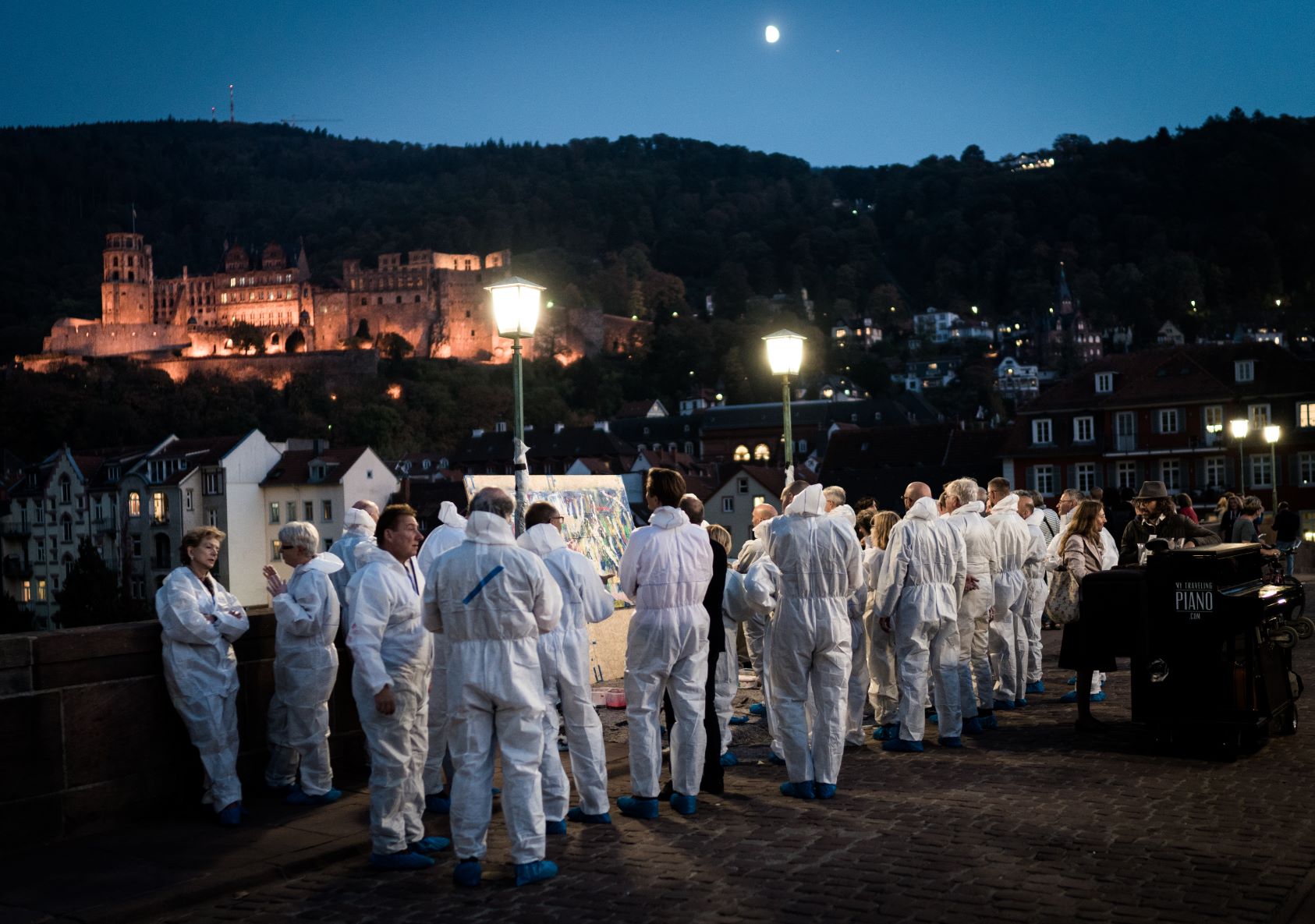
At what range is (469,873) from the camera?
6.43 m

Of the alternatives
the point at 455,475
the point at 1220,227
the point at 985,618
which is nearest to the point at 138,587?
the point at 455,475

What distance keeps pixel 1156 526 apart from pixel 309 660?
26.8 ft

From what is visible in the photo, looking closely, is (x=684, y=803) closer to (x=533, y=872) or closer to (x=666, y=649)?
(x=666, y=649)

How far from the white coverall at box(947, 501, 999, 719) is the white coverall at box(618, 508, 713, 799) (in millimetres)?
3231

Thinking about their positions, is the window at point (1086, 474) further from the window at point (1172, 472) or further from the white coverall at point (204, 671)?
the white coverall at point (204, 671)

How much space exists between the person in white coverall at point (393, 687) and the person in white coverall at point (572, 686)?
719 millimetres

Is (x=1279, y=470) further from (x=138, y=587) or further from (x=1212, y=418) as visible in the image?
(x=138, y=587)

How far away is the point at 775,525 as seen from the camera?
8680 millimetres

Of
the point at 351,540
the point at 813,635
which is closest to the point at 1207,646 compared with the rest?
the point at 813,635

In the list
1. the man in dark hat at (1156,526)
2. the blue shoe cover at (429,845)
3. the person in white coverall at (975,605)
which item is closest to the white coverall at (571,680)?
the blue shoe cover at (429,845)

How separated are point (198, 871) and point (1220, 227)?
159m

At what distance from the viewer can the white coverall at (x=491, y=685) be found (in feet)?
21.2

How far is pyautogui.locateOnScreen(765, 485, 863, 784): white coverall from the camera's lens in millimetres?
8219

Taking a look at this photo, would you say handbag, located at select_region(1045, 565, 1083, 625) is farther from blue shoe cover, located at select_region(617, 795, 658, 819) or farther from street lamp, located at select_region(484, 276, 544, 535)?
street lamp, located at select_region(484, 276, 544, 535)
